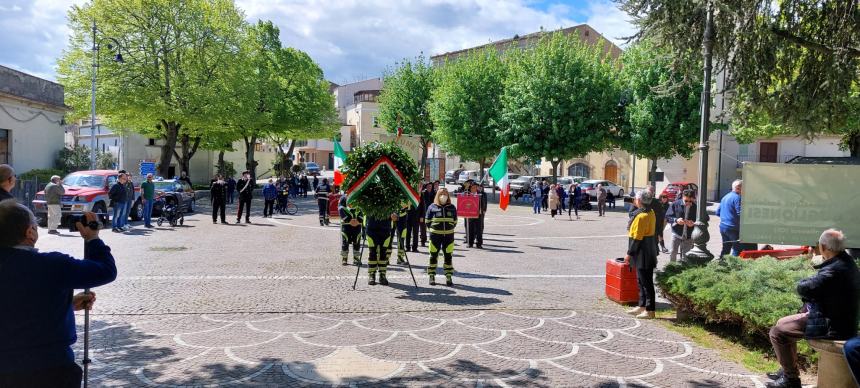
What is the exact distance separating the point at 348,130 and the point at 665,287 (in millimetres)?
78257

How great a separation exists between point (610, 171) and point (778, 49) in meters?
46.2

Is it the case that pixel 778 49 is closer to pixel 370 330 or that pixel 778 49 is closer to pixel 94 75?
pixel 370 330

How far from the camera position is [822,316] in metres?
5.31

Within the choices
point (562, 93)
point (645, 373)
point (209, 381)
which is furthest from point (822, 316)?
point (562, 93)

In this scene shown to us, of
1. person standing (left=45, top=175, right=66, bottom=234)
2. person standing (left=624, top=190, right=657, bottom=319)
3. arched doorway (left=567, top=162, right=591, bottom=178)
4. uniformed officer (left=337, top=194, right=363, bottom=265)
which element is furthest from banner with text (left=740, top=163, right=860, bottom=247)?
arched doorway (left=567, top=162, right=591, bottom=178)

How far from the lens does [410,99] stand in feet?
166

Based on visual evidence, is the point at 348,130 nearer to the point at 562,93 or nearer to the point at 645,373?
the point at 562,93

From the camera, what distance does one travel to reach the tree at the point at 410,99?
166ft

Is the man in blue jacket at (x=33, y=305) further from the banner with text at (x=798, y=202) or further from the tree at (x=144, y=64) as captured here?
the tree at (x=144, y=64)

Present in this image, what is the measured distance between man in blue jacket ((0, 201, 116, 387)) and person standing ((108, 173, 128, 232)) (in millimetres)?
16063

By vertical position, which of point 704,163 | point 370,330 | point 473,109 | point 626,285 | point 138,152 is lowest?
point 370,330

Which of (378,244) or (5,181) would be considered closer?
(5,181)

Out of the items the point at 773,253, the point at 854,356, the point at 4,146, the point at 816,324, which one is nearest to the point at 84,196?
the point at 4,146

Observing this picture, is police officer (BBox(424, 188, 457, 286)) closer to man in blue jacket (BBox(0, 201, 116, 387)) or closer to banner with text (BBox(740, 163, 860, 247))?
banner with text (BBox(740, 163, 860, 247))
